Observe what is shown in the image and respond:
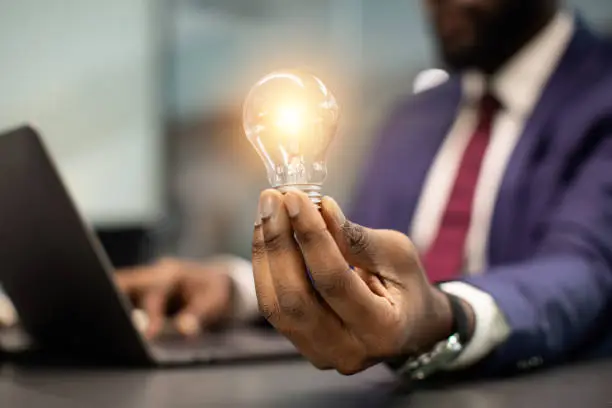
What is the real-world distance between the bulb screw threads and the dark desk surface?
110 mm

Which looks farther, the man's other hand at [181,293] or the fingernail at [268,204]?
the man's other hand at [181,293]

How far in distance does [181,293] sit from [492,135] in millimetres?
398

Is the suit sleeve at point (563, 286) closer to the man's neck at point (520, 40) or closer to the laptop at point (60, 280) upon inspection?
the laptop at point (60, 280)

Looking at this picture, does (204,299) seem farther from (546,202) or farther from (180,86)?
(180,86)

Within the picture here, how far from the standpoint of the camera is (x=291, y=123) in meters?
0.38

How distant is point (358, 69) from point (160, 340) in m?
1.87

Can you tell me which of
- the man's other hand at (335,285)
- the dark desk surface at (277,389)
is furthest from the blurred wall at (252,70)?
the man's other hand at (335,285)

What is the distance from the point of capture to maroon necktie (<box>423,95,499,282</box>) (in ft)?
2.68

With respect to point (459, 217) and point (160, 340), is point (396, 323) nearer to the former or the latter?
point (160, 340)

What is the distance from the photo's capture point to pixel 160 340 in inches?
26.3

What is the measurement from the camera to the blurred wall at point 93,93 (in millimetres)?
2092

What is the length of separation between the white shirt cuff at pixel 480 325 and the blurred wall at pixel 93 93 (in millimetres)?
1808

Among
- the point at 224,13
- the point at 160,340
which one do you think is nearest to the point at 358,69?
the point at 224,13

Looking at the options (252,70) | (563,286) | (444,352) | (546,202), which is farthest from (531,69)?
(252,70)
